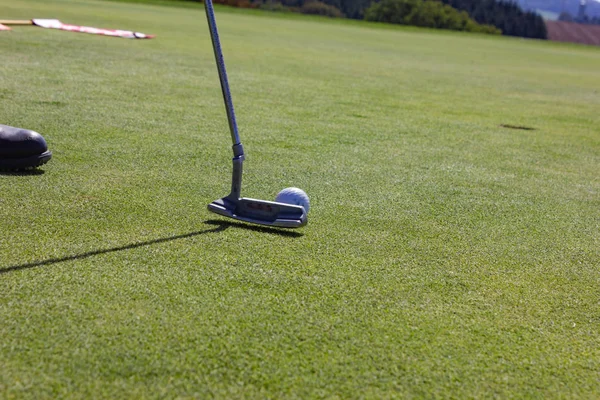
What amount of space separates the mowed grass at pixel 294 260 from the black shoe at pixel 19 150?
0.33 feet

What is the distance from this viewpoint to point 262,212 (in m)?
3.08

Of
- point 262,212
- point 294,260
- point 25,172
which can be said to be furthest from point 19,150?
point 294,260

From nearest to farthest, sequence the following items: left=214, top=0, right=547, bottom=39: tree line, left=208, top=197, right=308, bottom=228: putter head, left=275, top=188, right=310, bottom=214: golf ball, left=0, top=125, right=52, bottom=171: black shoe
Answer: left=208, top=197, right=308, bottom=228: putter head, left=275, top=188, right=310, bottom=214: golf ball, left=0, top=125, right=52, bottom=171: black shoe, left=214, top=0, right=547, bottom=39: tree line

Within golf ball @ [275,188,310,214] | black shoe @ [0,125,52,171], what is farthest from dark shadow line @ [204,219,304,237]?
black shoe @ [0,125,52,171]

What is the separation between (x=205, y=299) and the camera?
2.25 meters

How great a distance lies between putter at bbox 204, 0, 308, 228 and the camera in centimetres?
300

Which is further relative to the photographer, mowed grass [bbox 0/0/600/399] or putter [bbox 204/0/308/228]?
putter [bbox 204/0/308/228]

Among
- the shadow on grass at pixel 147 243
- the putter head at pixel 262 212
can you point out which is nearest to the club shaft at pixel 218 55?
the putter head at pixel 262 212

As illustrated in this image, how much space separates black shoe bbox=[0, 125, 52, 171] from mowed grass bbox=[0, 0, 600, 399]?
100 mm

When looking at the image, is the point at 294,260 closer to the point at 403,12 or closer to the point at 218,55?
the point at 218,55

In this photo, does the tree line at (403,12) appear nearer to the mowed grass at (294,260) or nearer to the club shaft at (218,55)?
the mowed grass at (294,260)

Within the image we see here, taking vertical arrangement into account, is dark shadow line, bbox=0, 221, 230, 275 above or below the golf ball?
below

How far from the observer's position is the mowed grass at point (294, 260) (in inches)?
73.7

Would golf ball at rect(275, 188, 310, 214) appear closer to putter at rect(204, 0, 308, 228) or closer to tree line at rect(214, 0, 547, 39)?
putter at rect(204, 0, 308, 228)
